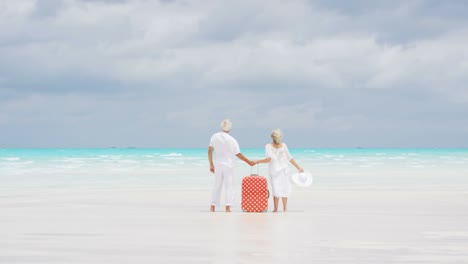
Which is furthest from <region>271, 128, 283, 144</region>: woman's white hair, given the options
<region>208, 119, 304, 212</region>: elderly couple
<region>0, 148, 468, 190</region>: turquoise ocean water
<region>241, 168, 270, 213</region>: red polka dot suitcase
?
<region>0, 148, 468, 190</region>: turquoise ocean water

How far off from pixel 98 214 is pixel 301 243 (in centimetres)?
465

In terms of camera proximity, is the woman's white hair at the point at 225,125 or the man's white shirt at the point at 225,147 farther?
the woman's white hair at the point at 225,125

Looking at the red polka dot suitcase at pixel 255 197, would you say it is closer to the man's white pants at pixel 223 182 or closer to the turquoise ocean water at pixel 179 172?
the man's white pants at pixel 223 182

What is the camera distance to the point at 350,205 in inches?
539

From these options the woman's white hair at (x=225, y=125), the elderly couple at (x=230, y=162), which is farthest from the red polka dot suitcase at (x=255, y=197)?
the woman's white hair at (x=225, y=125)

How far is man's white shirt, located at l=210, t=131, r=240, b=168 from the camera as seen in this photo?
39.5 ft

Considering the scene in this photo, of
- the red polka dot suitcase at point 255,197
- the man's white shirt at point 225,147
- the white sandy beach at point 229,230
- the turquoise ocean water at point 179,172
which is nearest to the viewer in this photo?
the white sandy beach at point 229,230

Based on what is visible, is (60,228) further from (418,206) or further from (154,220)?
(418,206)

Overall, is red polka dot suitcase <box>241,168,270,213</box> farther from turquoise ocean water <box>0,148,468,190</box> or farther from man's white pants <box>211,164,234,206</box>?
turquoise ocean water <box>0,148,468,190</box>

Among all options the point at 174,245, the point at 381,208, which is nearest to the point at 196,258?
the point at 174,245

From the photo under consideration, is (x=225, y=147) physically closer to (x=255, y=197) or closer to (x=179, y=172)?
(x=255, y=197)

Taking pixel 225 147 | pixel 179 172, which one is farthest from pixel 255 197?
pixel 179 172

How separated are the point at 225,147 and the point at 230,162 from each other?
0.31 meters

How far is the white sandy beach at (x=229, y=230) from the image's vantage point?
7.42 m
